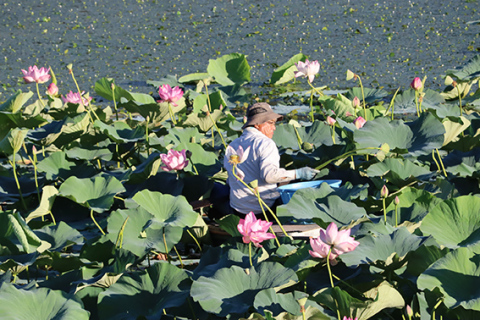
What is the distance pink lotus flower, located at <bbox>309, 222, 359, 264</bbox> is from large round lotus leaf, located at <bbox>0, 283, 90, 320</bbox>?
724 millimetres

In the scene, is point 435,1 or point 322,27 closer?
point 322,27

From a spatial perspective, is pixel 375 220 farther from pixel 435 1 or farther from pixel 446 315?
pixel 435 1

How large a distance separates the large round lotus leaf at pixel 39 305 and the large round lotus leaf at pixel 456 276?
3.33 feet

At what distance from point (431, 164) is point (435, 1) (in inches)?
232

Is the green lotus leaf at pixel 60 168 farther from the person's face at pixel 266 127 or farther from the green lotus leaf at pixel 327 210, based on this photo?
the green lotus leaf at pixel 327 210

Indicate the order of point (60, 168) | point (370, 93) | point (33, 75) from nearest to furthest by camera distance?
point (60, 168)
point (33, 75)
point (370, 93)

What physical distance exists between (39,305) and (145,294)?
33 cm

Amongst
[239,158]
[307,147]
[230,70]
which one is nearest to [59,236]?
[239,158]

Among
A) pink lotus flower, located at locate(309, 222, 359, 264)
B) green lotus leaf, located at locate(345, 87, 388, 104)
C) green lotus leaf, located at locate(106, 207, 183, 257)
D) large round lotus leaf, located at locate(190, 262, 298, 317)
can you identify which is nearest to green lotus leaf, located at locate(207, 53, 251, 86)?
green lotus leaf, located at locate(345, 87, 388, 104)

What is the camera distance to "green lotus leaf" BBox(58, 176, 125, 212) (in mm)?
2955

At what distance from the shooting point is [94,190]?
3.03m

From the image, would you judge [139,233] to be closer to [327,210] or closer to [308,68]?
[327,210]

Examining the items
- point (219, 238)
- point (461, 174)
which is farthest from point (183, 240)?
point (461, 174)

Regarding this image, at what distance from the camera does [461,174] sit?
2.96 m
